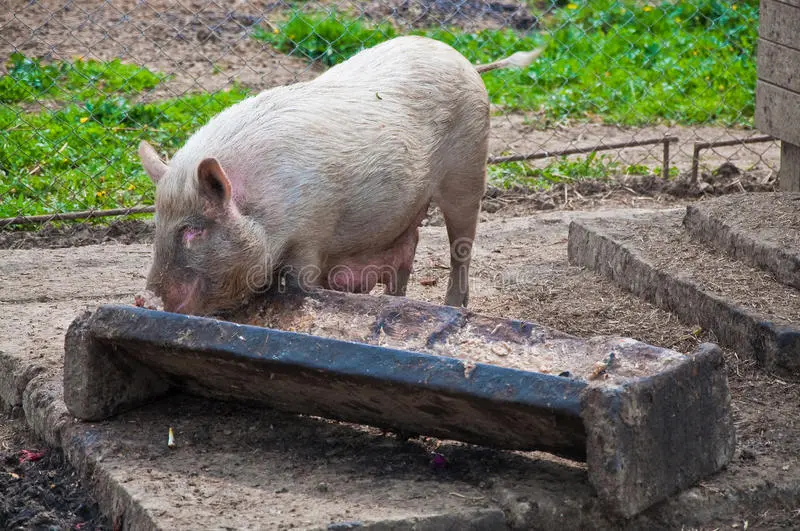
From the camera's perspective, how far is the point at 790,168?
6.14m

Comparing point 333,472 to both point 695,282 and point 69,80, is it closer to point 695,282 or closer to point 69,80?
point 695,282

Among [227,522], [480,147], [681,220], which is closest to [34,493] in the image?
[227,522]

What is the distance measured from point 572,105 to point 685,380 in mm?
5220

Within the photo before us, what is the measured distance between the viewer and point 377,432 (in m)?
3.52

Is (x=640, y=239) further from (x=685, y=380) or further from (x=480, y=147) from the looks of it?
(x=685, y=380)

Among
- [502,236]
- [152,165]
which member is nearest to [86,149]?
[502,236]

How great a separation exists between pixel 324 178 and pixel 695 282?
4.95 feet

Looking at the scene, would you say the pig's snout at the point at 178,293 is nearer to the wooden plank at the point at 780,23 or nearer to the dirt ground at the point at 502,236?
the dirt ground at the point at 502,236

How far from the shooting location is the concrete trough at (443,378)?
2891 millimetres

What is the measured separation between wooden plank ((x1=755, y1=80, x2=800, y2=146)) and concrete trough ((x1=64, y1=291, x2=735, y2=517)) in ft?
10.1

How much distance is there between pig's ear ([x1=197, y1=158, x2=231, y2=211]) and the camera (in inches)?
138

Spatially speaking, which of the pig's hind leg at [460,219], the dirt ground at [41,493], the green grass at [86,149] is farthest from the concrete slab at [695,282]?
the green grass at [86,149]

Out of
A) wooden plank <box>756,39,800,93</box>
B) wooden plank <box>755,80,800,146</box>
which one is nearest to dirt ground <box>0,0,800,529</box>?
wooden plank <box>755,80,800,146</box>

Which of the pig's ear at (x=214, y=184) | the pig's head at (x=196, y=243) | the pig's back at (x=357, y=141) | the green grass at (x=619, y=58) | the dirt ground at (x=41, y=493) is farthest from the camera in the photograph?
the green grass at (x=619, y=58)
